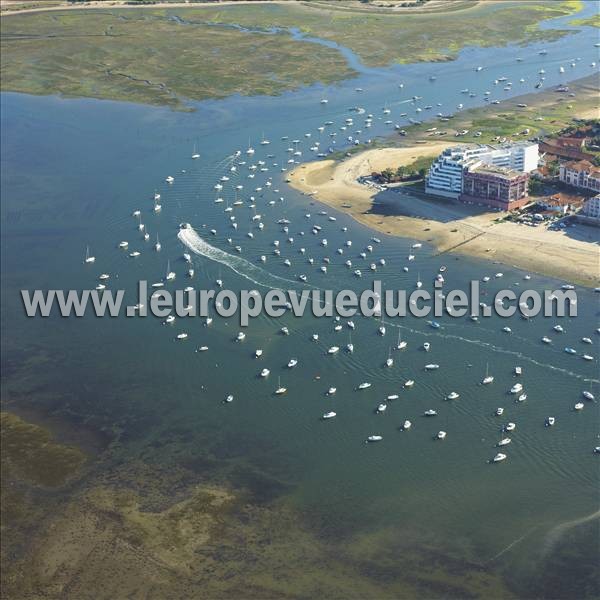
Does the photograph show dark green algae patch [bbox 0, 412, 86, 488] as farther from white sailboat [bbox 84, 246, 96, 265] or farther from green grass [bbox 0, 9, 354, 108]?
green grass [bbox 0, 9, 354, 108]

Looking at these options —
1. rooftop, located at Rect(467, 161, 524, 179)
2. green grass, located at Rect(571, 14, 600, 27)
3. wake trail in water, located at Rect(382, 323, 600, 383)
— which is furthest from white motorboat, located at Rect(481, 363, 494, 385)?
green grass, located at Rect(571, 14, 600, 27)

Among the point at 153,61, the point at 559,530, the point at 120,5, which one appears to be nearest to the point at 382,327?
the point at 559,530

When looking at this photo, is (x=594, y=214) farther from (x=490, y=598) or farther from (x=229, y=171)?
(x=490, y=598)

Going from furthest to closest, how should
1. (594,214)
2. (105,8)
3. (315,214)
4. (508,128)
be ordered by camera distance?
(105,8) < (508,128) < (315,214) < (594,214)

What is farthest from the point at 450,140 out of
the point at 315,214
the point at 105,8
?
the point at 105,8

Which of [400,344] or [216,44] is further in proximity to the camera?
[216,44]

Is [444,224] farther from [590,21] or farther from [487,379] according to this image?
[590,21]
